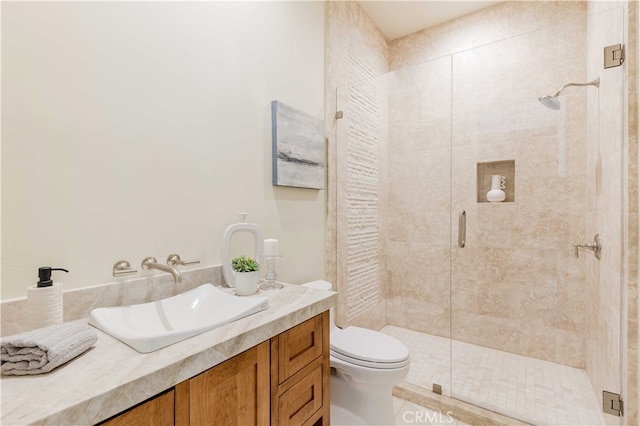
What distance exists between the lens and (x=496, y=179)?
228 cm

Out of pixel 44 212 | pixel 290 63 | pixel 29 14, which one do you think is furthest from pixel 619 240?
pixel 29 14

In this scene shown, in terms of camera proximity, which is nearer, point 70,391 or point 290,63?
point 70,391

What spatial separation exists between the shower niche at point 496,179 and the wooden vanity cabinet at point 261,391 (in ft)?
5.85

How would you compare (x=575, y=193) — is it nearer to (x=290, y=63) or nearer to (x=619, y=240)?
(x=619, y=240)

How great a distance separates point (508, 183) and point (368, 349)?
1662 millimetres

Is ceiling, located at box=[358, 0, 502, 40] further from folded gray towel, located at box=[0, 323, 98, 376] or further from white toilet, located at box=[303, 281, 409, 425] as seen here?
folded gray towel, located at box=[0, 323, 98, 376]

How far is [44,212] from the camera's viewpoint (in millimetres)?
873

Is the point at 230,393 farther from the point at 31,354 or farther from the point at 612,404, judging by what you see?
the point at 612,404

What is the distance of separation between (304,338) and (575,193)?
82.9 inches

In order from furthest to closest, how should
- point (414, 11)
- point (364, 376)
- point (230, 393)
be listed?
1. point (414, 11)
2. point (364, 376)
3. point (230, 393)

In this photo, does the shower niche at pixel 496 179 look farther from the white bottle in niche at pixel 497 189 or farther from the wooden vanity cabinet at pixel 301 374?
the wooden vanity cabinet at pixel 301 374

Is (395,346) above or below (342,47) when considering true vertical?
below

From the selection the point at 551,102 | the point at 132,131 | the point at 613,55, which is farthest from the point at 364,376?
the point at 551,102

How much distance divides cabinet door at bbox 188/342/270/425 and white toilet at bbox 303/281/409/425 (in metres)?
0.65
